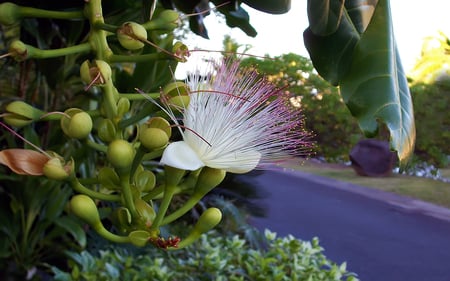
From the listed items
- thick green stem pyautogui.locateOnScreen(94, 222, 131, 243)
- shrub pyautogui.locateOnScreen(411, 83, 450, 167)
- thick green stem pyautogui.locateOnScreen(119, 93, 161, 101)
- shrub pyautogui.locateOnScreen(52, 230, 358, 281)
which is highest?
thick green stem pyautogui.locateOnScreen(119, 93, 161, 101)

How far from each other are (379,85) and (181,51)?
183mm

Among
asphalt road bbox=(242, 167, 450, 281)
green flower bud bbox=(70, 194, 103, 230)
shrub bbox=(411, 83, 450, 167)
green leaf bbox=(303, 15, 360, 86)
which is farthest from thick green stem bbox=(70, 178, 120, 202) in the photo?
shrub bbox=(411, 83, 450, 167)

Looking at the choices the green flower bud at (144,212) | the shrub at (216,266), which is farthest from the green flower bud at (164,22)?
the shrub at (216,266)

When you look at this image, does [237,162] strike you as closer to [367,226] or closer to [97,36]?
[97,36]

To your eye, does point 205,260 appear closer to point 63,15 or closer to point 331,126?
point 63,15

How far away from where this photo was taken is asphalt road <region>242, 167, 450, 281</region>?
2475mm

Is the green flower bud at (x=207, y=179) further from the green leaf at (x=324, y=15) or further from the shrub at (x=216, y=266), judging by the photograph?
the shrub at (x=216, y=266)

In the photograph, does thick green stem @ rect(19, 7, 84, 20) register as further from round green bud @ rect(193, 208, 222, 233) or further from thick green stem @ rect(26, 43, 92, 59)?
round green bud @ rect(193, 208, 222, 233)

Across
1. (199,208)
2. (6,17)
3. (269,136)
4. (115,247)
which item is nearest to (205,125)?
(269,136)

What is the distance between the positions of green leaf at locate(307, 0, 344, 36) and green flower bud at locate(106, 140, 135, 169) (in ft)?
0.81

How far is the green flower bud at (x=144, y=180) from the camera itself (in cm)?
39

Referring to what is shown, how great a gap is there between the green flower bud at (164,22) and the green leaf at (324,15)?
0.15 metres

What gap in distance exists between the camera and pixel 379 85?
1.57 feet

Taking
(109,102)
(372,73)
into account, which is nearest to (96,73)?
(109,102)
